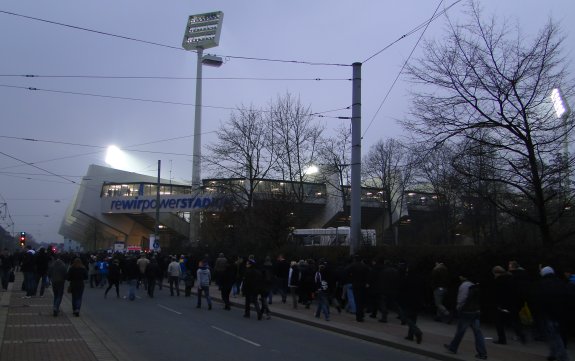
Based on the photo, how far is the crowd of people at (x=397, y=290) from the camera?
9742mm

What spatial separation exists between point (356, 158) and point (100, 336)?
1156cm

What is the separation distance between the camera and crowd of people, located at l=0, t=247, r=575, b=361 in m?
9.74

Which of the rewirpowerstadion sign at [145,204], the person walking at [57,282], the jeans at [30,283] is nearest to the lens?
the person walking at [57,282]

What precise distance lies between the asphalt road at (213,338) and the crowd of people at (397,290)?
3.34 feet

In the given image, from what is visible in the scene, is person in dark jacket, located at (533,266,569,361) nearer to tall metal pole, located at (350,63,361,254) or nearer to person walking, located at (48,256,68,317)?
tall metal pole, located at (350,63,361,254)

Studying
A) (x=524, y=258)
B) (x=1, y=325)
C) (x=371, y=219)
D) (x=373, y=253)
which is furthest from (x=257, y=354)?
(x=371, y=219)

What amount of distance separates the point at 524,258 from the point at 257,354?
7256 mm

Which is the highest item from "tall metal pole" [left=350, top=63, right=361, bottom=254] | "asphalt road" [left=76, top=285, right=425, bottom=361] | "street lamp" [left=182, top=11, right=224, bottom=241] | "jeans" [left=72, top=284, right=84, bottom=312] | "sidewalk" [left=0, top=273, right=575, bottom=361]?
"street lamp" [left=182, top=11, right=224, bottom=241]

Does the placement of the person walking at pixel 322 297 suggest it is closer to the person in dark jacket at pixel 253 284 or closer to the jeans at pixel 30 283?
the person in dark jacket at pixel 253 284

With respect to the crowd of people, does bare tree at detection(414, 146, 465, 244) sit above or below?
above

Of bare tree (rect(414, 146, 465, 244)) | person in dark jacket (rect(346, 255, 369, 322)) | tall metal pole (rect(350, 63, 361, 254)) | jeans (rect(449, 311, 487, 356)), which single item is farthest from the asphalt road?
bare tree (rect(414, 146, 465, 244))

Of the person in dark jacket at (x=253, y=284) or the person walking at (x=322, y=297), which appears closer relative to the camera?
the person walking at (x=322, y=297)

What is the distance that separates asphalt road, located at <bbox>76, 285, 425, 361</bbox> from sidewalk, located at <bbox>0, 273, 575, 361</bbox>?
0.93 feet

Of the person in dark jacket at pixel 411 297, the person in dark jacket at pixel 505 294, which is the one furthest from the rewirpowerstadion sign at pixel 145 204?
the person in dark jacket at pixel 505 294
